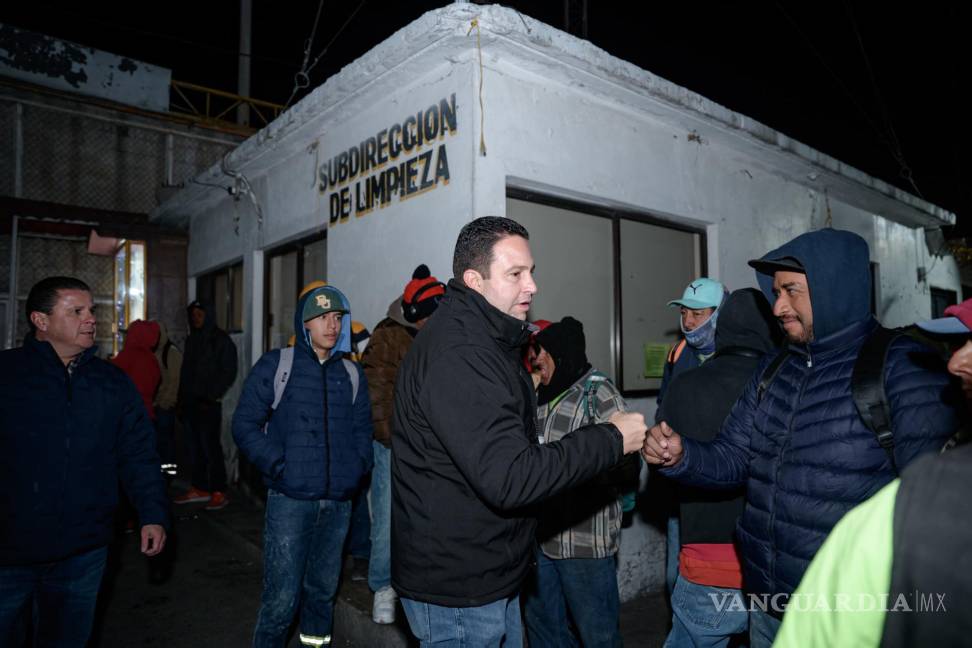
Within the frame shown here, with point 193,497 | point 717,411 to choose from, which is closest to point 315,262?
point 193,497

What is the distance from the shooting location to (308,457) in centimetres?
331

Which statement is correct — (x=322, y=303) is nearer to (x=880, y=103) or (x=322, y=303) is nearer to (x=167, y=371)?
(x=167, y=371)

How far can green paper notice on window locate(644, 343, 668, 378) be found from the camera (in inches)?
222

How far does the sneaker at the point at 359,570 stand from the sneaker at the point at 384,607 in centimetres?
81

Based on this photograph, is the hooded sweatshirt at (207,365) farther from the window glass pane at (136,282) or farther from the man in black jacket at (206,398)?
the window glass pane at (136,282)

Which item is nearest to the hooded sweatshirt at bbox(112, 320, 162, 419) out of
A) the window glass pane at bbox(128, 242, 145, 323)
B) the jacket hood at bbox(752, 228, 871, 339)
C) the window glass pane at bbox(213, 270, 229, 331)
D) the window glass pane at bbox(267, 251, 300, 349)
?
the window glass pane at bbox(267, 251, 300, 349)

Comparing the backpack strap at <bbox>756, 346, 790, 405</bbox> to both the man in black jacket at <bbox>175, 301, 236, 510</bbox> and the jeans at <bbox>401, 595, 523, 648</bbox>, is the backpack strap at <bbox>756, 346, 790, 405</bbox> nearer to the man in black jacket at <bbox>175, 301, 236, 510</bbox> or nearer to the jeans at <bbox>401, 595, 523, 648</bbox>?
the jeans at <bbox>401, 595, 523, 648</bbox>

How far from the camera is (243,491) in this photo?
7711 millimetres

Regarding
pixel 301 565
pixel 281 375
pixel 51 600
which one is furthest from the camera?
pixel 281 375

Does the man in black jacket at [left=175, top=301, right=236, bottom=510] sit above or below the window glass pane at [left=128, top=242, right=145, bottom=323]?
below

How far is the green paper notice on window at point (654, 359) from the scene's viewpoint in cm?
564

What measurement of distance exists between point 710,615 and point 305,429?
7.84 feet

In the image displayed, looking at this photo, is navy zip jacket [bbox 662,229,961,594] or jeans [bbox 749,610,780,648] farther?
jeans [bbox 749,610,780,648]

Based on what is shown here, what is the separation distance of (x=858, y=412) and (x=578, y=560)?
1.64 meters
